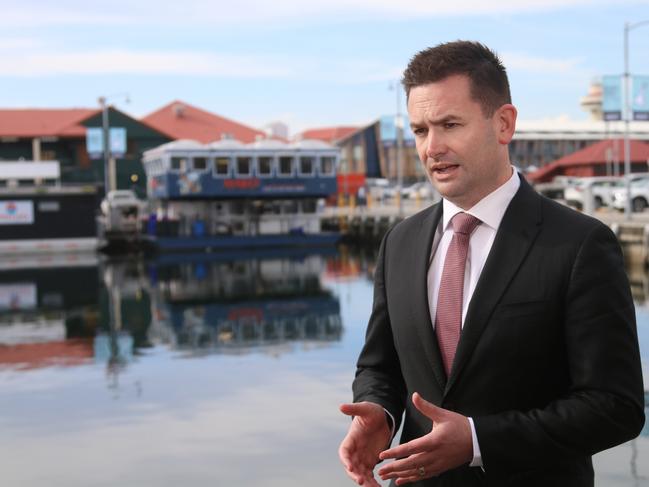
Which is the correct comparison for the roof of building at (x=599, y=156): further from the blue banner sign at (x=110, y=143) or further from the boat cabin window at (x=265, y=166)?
the blue banner sign at (x=110, y=143)

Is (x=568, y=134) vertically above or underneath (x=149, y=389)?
above

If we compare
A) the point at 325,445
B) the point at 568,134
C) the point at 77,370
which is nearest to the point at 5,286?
the point at 77,370

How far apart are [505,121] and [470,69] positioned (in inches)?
7.1

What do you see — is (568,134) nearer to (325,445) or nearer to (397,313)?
(325,445)

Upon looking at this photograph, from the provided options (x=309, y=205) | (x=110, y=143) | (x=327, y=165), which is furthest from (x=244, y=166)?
(x=110, y=143)

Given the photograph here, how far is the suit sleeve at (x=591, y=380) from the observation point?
95.0 inches

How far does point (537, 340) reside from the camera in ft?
8.10

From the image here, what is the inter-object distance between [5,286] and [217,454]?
2131cm

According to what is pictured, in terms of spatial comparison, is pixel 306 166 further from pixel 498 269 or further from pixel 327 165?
pixel 498 269

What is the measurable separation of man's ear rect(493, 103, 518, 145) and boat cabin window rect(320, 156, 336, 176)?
1699 inches

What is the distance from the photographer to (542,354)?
2.48m

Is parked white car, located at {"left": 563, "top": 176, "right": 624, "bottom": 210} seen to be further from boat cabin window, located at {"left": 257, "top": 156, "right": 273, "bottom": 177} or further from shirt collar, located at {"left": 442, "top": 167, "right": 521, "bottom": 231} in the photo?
shirt collar, located at {"left": 442, "top": 167, "right": 521, "bottom": 231}

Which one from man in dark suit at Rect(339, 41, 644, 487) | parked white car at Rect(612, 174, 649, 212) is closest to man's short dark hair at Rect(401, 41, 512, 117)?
man in dark suit at Rect(339, 41, 644, 487)

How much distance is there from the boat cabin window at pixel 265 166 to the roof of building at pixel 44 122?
93.3ft
